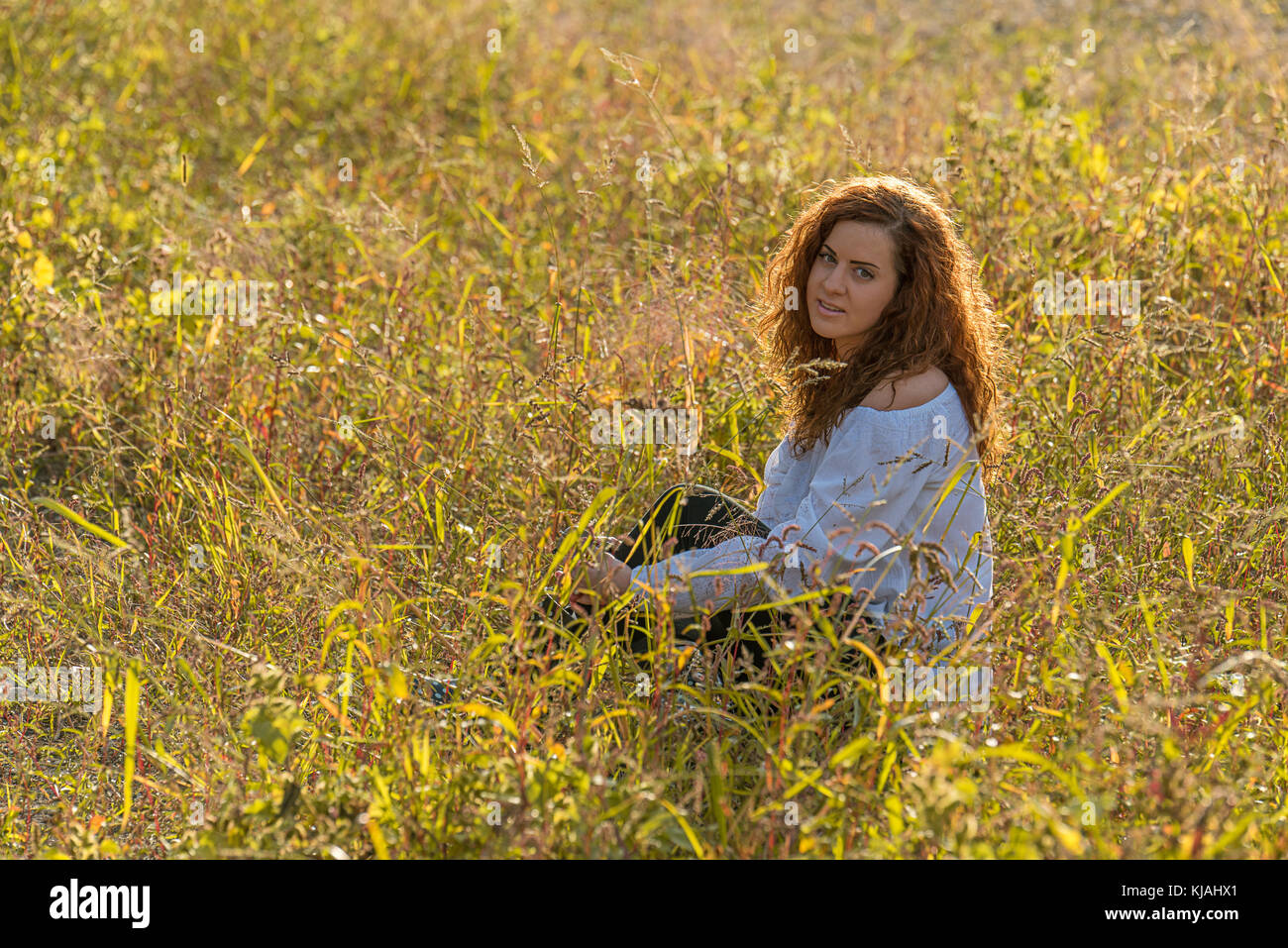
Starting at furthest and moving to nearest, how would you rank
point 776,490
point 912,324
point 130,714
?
1. point 776,490
2. point 912,324
3. point 130,714

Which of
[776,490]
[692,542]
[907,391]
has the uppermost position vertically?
[907,391]

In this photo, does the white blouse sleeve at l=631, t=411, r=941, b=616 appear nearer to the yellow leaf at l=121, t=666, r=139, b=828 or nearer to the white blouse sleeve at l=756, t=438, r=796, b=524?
the white blouse sleeve at l=756, t=438, r=796, b=524

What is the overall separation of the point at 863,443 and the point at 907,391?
155 millimetres

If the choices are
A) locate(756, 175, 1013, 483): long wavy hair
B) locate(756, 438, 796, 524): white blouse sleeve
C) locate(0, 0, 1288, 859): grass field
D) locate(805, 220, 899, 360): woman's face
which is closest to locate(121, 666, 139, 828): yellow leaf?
locate(0, 0, 1288, 859): grass field

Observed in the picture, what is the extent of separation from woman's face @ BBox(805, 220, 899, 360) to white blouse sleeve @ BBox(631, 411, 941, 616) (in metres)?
0.28

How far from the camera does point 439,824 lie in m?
2.02

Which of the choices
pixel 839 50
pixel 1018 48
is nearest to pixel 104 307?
pixel 839 50

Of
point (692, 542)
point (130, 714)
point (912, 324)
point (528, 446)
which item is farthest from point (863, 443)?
point (130, 714)

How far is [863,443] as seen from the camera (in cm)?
256

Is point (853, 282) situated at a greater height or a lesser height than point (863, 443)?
greater

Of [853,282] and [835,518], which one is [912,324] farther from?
[835,518]

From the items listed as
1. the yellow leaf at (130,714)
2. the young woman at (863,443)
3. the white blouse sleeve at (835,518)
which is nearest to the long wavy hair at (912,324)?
the young woman at (863,443)

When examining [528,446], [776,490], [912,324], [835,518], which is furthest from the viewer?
[528,446]

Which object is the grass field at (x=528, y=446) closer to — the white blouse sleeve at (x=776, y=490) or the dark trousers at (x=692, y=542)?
the dark trousers at (x=692, y=542)
